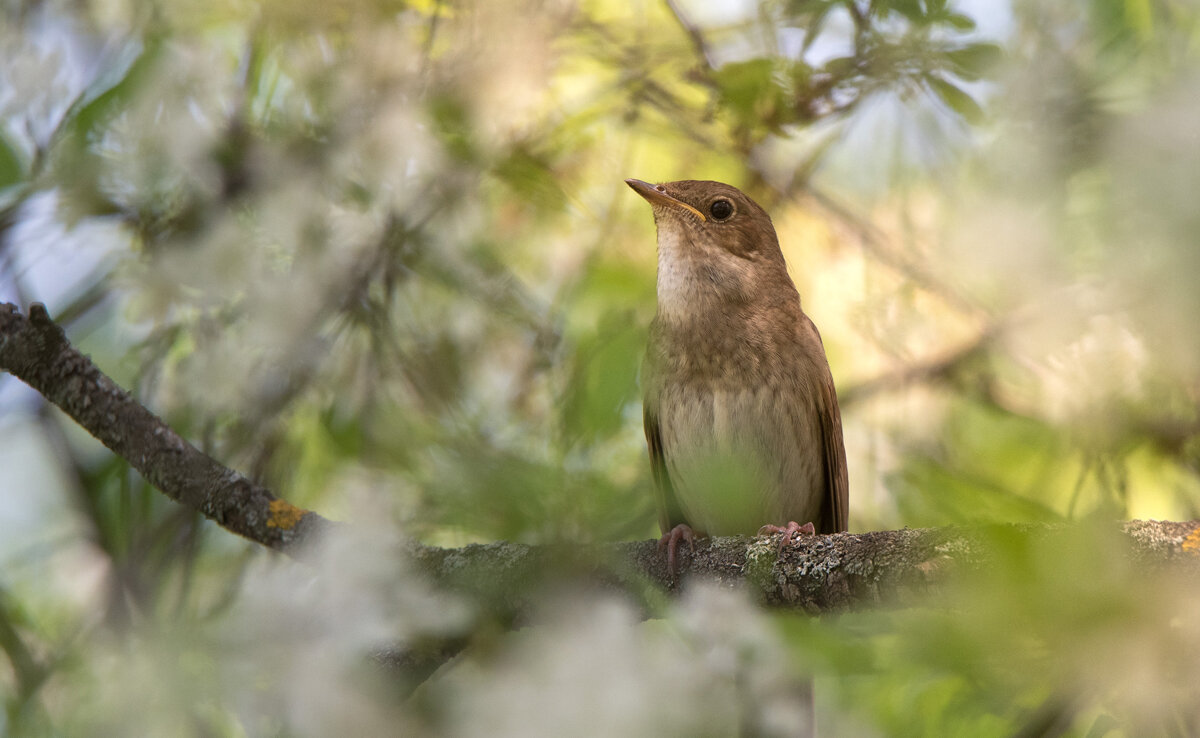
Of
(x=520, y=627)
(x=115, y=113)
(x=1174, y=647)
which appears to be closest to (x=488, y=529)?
(x=520, y=627)

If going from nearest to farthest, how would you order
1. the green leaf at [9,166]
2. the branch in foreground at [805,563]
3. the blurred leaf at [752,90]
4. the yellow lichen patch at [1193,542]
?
1. the branch in foreground at [805,563]
2. the yellow lichen patch at [1193,542]
3. the green leaf at [9,166]
4. the blurred leaf at [752,90]

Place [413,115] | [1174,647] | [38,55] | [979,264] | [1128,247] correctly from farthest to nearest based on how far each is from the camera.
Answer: [413,115] → [38,55] → [979,264] → [1128,247] → [1174,647]

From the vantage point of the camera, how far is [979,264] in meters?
1.56

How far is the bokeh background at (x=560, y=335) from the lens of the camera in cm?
Result: 111

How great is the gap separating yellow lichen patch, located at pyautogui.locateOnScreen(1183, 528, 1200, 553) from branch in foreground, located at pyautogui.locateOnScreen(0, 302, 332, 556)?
5.51ft

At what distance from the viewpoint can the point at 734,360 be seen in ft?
11.1

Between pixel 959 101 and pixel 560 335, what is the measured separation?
2.69ft

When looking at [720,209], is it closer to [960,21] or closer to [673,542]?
[673,542]

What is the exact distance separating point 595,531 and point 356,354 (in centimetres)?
200

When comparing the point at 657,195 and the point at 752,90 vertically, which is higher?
the point at 752,90

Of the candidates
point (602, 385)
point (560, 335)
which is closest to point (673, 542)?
point (560, 335)

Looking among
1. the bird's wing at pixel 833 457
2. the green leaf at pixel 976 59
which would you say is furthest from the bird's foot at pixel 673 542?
the green leaf at pixel 976 59

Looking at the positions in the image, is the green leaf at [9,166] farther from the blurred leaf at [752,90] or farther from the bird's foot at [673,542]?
the bird's foot at [673,542]

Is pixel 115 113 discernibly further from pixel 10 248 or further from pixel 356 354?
pixel 356 354
